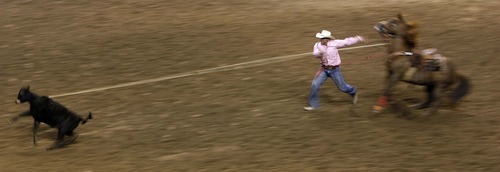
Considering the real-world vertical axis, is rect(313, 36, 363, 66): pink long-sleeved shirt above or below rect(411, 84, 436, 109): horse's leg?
above

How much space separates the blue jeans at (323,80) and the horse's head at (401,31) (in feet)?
3.18

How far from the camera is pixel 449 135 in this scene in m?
9.55

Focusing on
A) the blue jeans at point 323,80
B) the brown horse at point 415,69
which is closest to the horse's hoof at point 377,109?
the brown horse at point 415,69

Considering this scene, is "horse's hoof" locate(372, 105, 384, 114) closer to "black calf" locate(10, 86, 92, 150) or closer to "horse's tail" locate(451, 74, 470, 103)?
"horse's tail" locate(451, 74, 470, 103)

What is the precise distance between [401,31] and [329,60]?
4.05 ft

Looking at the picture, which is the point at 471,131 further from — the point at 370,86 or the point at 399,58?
the point at 370,86

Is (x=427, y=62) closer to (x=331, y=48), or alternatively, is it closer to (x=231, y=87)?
(x=331, y=48)

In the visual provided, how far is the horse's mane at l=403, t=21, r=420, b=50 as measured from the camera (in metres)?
10.2

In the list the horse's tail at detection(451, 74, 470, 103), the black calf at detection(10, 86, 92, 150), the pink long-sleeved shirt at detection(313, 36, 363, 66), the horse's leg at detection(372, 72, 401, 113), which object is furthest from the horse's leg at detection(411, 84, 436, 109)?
the black calf at detection(10, 86, 92, 150)

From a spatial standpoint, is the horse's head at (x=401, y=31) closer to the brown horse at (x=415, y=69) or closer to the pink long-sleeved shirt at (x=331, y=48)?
the brown horse at (x=415, y=69)

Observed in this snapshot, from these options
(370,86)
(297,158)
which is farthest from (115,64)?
(297,158)

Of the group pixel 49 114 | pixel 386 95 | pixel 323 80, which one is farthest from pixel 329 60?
pixel 49 114

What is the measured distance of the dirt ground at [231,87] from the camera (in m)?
9.07

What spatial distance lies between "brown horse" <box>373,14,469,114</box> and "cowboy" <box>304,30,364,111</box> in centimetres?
58
